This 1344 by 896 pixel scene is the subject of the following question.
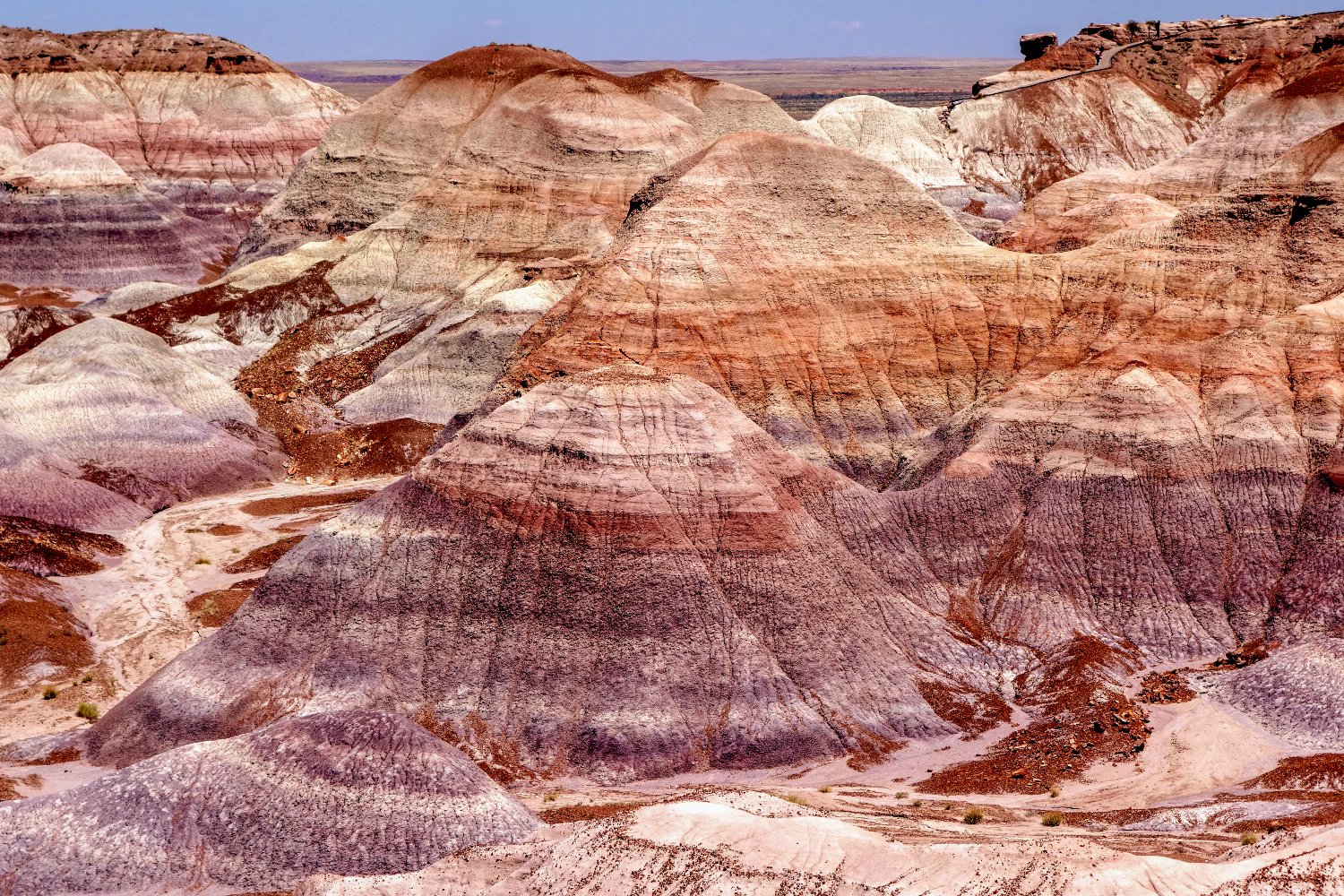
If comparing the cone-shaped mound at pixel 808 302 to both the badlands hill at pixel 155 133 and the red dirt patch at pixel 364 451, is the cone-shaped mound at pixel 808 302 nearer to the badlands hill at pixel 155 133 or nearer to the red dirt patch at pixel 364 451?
the red dirt patch at pixel 364 451

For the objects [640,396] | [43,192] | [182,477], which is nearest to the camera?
[640,396]

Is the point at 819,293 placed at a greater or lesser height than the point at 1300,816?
greater

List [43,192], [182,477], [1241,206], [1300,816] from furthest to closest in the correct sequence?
[43,192]
[182,477]
[1241,206]
[1300,816]

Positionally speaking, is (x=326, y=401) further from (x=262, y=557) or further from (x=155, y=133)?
(x=155, y=133)

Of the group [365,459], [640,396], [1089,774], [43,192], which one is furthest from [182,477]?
[43,192]

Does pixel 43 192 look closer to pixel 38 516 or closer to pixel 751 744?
pixel 38 516

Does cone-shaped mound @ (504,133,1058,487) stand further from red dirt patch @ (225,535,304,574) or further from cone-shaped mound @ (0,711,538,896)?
cone-shaped mound @ (0,711,538,896)
